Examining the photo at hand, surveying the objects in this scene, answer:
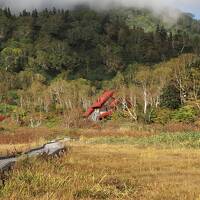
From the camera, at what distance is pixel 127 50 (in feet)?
542

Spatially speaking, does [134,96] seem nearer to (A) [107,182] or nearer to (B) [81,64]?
(A) [107,182]

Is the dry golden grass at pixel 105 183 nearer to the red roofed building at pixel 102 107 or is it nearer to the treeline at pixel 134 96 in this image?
the treeline at pixel 134 96

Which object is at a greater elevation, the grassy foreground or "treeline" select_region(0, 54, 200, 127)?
"treeline" select_region(0, 54, 200, 127)

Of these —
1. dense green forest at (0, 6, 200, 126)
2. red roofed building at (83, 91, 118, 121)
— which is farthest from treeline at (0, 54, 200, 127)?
red roofed building at (83, 91, 118, 121)

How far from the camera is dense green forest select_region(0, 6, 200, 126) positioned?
3169 inches

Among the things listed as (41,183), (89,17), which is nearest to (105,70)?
(89,17)

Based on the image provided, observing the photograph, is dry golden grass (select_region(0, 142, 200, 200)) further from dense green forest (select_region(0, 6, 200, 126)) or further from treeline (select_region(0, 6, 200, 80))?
treeline (select_region(0, 6, 200, 80))

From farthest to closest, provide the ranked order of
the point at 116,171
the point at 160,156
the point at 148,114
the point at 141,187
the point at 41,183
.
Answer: the point at 148,114, the point at 160,156, the point at 116,171, the point at 141,187, the point at 41,183

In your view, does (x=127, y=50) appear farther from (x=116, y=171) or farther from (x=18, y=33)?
(x=116, y=171)

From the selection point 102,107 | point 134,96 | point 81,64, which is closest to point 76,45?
point 81,64

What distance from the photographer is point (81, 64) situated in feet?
511

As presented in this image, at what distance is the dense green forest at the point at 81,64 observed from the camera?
8050cm

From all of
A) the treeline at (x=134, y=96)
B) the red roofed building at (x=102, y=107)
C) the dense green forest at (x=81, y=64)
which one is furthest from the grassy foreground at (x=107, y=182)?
the red roofed building at (x=102, y=107)

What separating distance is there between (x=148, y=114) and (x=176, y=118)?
4.94m
